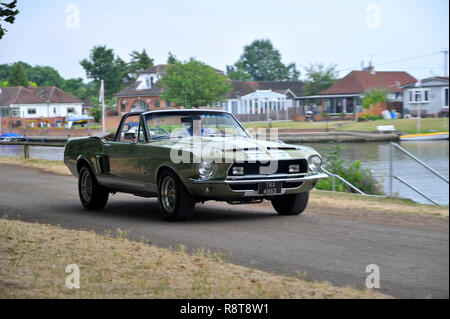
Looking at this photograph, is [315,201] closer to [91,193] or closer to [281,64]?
[91,193]

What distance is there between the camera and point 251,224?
975 centimetres

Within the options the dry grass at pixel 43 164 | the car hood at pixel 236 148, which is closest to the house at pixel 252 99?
the dry grass at pixel 43 164

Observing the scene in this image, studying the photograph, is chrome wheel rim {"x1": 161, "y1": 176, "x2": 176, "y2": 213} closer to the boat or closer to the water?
the water

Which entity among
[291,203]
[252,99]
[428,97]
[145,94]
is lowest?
[291,203]

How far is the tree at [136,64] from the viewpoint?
10906 cm

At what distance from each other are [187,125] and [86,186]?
260 centimetres

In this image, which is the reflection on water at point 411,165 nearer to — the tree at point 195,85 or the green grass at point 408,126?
the green grass at point 408,126

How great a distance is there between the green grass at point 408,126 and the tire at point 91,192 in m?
38.2

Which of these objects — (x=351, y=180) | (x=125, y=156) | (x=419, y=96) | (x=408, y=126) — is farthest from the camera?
(x=419, y=96)

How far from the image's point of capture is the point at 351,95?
229ft

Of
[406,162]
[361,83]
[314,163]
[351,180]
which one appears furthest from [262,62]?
[314,163]

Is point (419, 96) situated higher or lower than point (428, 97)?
higher

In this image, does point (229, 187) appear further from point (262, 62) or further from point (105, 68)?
point (262, 62)

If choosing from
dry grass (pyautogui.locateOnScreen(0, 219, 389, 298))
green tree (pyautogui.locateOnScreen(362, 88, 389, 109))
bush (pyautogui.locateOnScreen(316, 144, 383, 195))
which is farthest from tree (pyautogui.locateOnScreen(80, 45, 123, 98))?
dry grass (pyautogui.locateOnScreen(0, 219, 389, 298))
